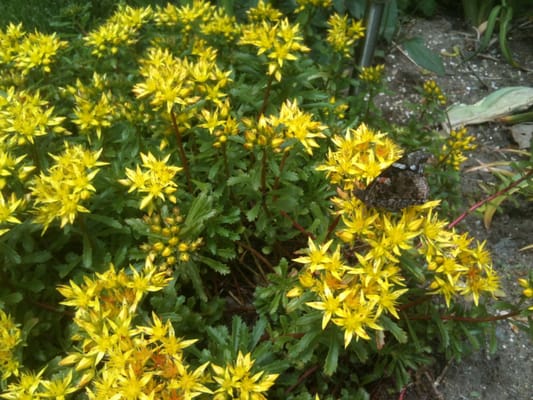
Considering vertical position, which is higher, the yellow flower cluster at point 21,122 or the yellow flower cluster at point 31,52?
the yellow flower cluster at point 31,52

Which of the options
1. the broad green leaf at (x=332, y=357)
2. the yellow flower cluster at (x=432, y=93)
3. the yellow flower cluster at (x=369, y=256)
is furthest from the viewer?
the yellow flower cluster at (x=432, y=93)

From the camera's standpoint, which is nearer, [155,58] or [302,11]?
[155,58]

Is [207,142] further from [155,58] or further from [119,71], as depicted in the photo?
[119,71]

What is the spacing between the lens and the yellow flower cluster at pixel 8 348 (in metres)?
1.76

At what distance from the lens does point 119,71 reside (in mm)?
2691

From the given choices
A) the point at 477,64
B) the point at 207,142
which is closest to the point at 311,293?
the point at 207,142

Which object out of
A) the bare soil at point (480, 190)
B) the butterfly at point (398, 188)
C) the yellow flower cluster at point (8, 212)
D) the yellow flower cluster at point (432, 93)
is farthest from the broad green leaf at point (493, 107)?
the yellow flower cluster at point (8, 212)

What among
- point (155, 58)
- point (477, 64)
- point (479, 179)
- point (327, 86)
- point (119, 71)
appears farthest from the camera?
point (477, 64)

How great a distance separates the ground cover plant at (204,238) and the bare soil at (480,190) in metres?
0.22

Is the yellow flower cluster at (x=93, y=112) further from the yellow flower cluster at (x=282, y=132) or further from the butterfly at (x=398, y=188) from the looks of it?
the butterfly at (x=398, y=188)

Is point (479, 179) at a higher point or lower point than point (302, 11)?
lower

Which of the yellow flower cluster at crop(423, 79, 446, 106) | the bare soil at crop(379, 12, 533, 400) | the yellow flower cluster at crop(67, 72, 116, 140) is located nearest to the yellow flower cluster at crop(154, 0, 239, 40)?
the yellow flower cluster at crop(67, 72, 116, 140)

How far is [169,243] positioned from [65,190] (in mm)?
387

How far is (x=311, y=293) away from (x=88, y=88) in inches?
51.0
